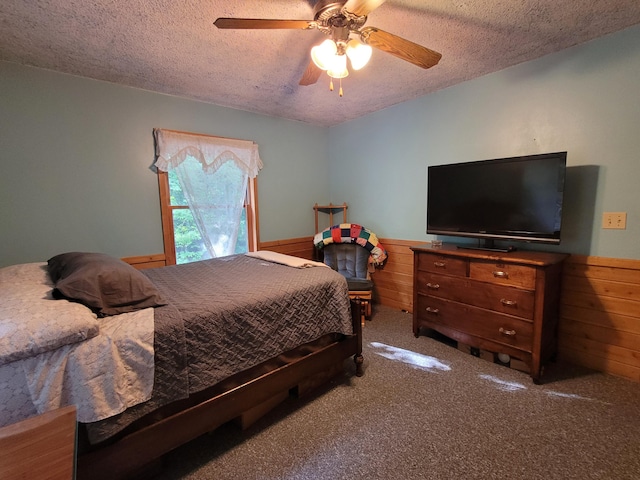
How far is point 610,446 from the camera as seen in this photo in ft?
4.86

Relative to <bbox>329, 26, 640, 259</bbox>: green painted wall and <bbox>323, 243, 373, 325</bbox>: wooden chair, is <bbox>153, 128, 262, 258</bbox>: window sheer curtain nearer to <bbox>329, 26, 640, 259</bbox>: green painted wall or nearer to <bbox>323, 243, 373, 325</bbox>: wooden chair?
<bbox>323, 243, 373, 325</bbox>: wooden chair

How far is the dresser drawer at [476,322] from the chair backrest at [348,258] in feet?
2.97

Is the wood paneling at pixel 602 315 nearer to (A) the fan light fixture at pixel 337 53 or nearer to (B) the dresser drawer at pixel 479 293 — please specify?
(B) the dresser drawer at pixel 479 293

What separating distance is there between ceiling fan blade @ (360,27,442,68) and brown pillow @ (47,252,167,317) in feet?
5.83

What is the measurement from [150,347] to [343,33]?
1.80 metres

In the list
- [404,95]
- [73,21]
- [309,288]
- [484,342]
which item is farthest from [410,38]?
[484,342]

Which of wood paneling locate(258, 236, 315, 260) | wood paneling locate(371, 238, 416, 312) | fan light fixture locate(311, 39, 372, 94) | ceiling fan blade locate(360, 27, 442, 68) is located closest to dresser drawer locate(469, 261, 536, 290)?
wood paneling locate(371, 238, 416, 312)

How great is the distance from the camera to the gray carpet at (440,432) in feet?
4.56

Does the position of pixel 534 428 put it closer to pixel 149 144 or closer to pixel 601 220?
pixel 601 220

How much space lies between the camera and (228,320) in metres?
1.48

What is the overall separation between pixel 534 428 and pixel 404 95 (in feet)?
9.63

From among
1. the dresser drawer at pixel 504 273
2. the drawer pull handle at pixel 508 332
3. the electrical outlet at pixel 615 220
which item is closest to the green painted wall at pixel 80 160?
the dresser drawer at pixel 504 273

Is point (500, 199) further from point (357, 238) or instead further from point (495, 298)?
point (357, 238)

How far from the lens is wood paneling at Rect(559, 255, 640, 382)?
1989mm
